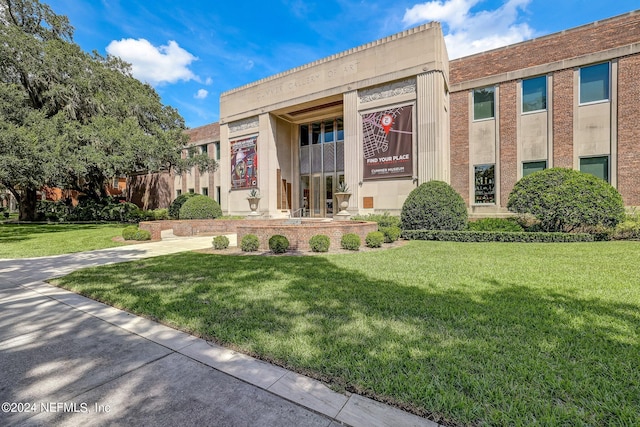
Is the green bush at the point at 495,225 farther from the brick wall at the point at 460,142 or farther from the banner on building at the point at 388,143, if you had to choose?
the banner on building at the point at 388,143

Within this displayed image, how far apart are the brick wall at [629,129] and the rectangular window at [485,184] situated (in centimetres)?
536

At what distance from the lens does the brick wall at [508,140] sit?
16922 mm

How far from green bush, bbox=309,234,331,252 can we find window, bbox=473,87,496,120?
1376 centimetres

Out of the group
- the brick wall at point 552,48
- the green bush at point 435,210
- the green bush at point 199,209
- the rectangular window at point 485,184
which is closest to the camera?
the green bush at point 435,210

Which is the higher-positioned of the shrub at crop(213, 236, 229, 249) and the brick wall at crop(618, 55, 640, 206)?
the brick wall at crop(618, 55, 640, 206)

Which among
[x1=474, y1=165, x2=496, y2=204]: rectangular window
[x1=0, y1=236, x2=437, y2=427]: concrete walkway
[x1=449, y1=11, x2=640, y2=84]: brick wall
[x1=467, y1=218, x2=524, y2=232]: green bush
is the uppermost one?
[x1=449, y1=11, x2=640, y2=84]: brick wall

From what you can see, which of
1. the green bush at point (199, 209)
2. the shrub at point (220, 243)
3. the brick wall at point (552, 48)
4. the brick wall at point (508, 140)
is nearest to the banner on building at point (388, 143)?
the brick wall at point (552, 48)

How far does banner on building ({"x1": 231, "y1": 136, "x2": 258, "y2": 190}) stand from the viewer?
2348 centimetres

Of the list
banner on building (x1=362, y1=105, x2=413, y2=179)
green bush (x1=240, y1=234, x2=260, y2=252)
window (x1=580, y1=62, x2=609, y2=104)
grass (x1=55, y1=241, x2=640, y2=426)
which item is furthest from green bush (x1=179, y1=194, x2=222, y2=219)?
window (x1=580, y1=62, x2=609, y2=104)

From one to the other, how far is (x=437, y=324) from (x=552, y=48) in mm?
19400

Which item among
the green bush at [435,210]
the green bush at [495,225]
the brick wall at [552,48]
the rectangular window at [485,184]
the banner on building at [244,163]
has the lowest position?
the green bush at [495,225]

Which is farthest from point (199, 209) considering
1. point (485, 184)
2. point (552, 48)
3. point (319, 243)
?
point (552, 48)

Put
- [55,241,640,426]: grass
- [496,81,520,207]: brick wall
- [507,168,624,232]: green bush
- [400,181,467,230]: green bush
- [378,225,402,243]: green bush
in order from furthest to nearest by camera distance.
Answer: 1. [496,81,520,207]: brick wall
2. [400,181,467,230]: green bush
3. [378,225,402,243]: green bush
4. [507,168,624,232]: green bush
5. [55,241,640,426]: grass

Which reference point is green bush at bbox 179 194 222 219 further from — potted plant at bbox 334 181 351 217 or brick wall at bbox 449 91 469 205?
brick wall at bbox 449 91 469 205
